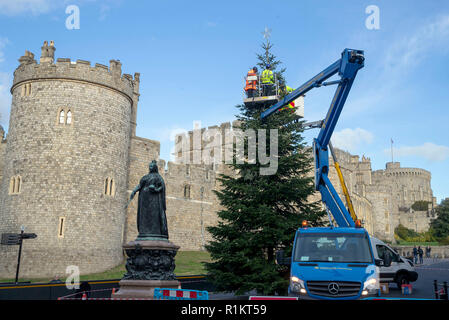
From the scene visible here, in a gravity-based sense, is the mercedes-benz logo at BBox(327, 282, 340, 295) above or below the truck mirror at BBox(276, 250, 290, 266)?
below

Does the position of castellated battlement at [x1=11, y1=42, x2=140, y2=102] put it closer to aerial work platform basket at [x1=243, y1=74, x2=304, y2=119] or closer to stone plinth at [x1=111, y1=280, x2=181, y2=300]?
aerial work platform basket at [x1=243, y1=74, x2=304, y2=119]

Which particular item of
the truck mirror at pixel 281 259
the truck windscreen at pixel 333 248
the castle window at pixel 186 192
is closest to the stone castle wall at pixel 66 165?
the castle window at pixel 186 192

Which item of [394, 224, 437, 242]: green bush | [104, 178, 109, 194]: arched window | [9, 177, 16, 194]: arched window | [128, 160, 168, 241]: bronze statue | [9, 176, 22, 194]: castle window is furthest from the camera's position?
[394, 224, 437, 242]: green bush

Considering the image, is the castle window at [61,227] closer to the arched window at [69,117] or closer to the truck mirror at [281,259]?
the arched window at [69,117]

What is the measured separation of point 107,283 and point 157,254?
5452 mm

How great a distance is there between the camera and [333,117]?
16.5m

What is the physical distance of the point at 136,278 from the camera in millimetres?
10539

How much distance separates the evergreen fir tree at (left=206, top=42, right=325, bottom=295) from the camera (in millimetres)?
15030

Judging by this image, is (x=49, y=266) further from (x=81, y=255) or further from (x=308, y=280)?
(x=308, y=280)

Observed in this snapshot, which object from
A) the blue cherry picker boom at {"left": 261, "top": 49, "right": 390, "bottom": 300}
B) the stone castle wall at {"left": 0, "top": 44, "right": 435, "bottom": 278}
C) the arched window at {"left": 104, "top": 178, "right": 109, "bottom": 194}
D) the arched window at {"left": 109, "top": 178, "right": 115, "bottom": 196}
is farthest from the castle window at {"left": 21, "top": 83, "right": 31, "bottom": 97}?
the blue cherry picker boom at {"left": 261, "top": 49, "right": 390, "bottom": 300}

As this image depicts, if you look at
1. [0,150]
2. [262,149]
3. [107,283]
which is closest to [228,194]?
[262,149]

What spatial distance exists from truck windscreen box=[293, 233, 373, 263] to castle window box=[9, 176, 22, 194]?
19.0 meters

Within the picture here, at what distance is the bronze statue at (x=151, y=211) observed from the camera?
1103 centimetres

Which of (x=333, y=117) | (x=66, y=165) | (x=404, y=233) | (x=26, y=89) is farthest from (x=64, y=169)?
(x=404, y=233)
